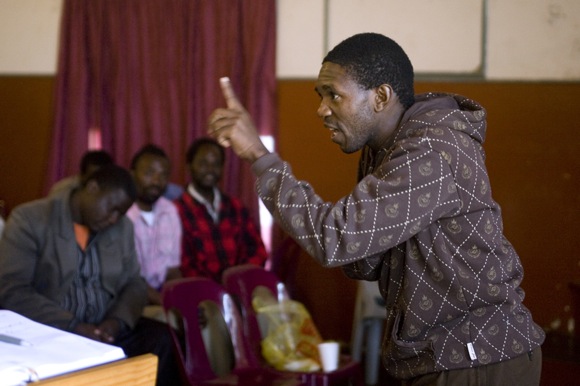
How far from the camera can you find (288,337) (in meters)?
3.80

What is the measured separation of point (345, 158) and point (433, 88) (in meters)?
0.72

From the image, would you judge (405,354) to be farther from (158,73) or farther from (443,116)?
(158,73)

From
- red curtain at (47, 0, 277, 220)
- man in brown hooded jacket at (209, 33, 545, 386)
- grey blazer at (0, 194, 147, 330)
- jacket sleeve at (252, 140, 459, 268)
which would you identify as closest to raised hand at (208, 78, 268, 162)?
man in brown hooded jacket at (209, 33, 545, 386)

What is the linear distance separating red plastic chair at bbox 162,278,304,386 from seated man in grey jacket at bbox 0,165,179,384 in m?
0.32

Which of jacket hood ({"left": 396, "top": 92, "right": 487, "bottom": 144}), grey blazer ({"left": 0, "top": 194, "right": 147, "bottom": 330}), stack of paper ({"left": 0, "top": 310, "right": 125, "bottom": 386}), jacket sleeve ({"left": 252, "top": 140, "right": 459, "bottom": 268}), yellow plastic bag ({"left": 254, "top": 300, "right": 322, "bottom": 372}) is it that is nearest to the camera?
stack of paper ({"left": 0, "top": 310, "right": 125, "bottom": 386})

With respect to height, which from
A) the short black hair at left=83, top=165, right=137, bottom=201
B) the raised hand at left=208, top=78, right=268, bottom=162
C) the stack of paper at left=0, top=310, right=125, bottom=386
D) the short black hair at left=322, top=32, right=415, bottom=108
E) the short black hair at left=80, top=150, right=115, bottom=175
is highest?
the short black hair at left=322, top=32, right=415, bottom=108

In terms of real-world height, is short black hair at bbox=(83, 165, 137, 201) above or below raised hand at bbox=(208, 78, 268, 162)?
below

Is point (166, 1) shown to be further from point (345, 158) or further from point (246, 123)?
point (246, 123)

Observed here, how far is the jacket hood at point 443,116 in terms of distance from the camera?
1.76 m

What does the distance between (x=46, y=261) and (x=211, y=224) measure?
5.04 ft

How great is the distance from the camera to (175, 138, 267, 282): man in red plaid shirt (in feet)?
16.0

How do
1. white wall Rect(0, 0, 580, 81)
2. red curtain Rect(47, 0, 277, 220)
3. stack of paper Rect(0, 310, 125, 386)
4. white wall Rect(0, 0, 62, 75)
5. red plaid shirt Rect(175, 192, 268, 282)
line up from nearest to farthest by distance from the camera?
stack of paper Rect(0, 310, 125, 386)
white wall Rect(0, 0, 580, 81)
red plaid shirt Rect(175, 192, 268, 282)
red curtain Rect(47, 0, 277, 220)
white wall Rect(0, 0, 62, 75)

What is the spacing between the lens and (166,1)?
556 cm

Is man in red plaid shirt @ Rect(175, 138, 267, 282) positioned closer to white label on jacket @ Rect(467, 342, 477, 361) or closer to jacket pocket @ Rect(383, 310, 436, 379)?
jacket pocket @ Rect(383, 310, 436, 379)
